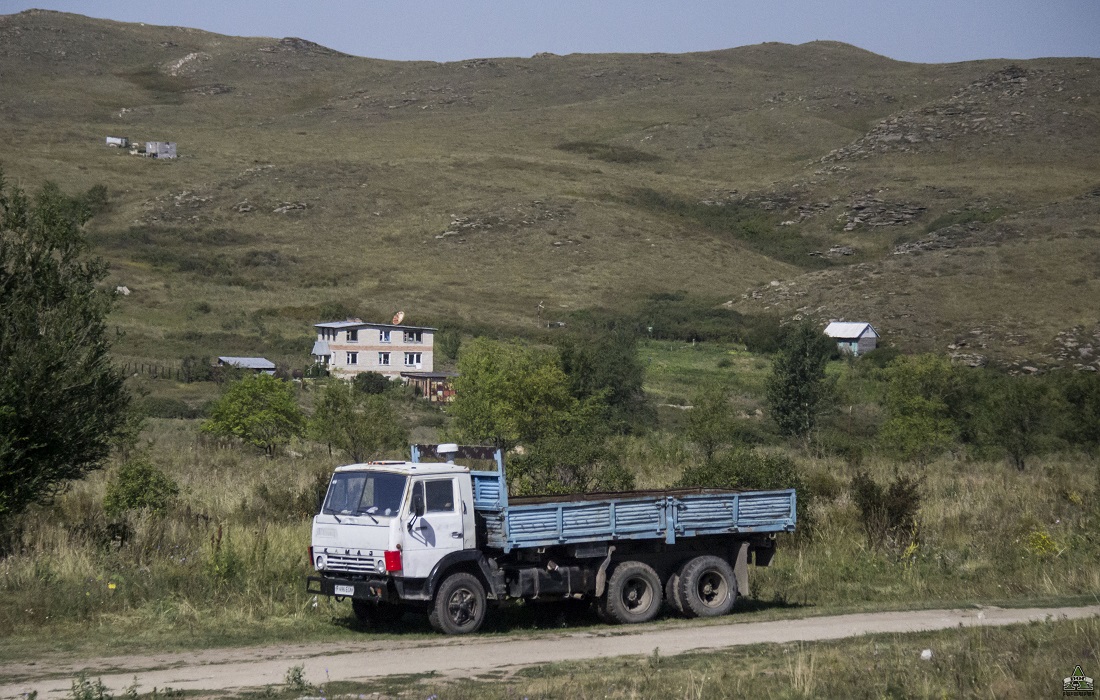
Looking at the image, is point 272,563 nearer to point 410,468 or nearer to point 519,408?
point 410,468

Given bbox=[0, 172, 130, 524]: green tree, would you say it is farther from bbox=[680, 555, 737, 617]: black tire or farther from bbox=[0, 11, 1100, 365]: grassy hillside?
bbox=[0, 11, 1100, 365]: grassy hillside

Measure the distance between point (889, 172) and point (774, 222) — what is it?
19268 mm

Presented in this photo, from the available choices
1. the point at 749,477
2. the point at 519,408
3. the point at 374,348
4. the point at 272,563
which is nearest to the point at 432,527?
the point at 272,563

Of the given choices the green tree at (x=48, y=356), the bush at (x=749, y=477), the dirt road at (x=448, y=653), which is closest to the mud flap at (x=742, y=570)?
the dirt road at (x=448, y=653)

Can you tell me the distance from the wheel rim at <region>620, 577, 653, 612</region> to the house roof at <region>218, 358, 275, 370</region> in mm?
43092

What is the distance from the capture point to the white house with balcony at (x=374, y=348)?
64.9m

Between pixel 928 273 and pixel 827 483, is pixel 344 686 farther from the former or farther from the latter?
pixel 928 273

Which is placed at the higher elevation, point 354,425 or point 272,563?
point 354,425

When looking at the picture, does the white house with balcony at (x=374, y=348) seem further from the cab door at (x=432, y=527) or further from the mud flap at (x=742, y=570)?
the cab door at (x=432, y=527)

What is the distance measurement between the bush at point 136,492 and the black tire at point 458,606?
7.42 m

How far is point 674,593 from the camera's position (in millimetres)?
16859

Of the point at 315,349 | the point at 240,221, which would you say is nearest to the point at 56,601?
the point at 315,349

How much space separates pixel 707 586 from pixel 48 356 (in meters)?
10.0

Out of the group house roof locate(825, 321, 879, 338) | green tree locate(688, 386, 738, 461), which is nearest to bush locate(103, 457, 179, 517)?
green tree locate(688, 386, 738, 461)
